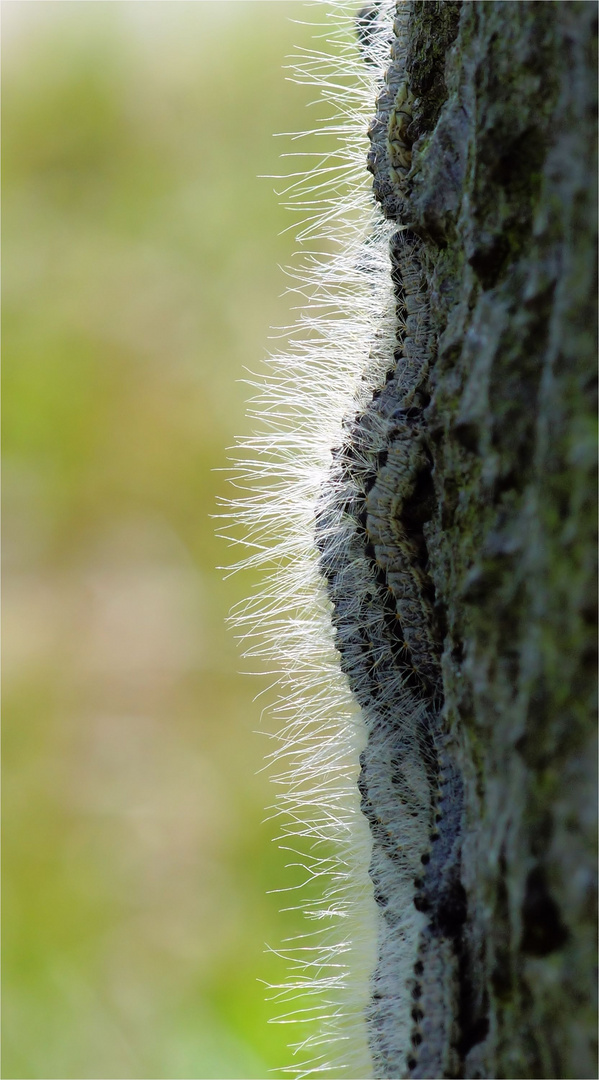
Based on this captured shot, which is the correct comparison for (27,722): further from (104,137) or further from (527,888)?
(527,888)

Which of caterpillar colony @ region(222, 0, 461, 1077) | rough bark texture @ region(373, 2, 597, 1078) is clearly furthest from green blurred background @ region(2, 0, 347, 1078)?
rough bark texture @ region(373, 2, 597, 1078)

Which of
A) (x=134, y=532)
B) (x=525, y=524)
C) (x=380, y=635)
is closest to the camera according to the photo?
(x=525, y=524)

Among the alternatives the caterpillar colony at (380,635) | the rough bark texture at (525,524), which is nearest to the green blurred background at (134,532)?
the caterpillar colony at (380,635)

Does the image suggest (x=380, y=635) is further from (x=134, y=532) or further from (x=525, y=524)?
(x=134, y=532)

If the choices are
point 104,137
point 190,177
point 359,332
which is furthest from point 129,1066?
point 104,137

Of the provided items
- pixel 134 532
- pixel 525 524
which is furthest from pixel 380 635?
pixel 134 532

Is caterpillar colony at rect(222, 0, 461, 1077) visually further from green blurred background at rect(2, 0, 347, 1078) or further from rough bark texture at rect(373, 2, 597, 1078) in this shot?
green blurred background at rect(2, 0, 347, 1078)

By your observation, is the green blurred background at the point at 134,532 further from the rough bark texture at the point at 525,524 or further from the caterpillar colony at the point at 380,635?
the rough bark texture at the point at 525,524

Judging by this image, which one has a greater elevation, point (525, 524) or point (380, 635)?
point (525, 524)
